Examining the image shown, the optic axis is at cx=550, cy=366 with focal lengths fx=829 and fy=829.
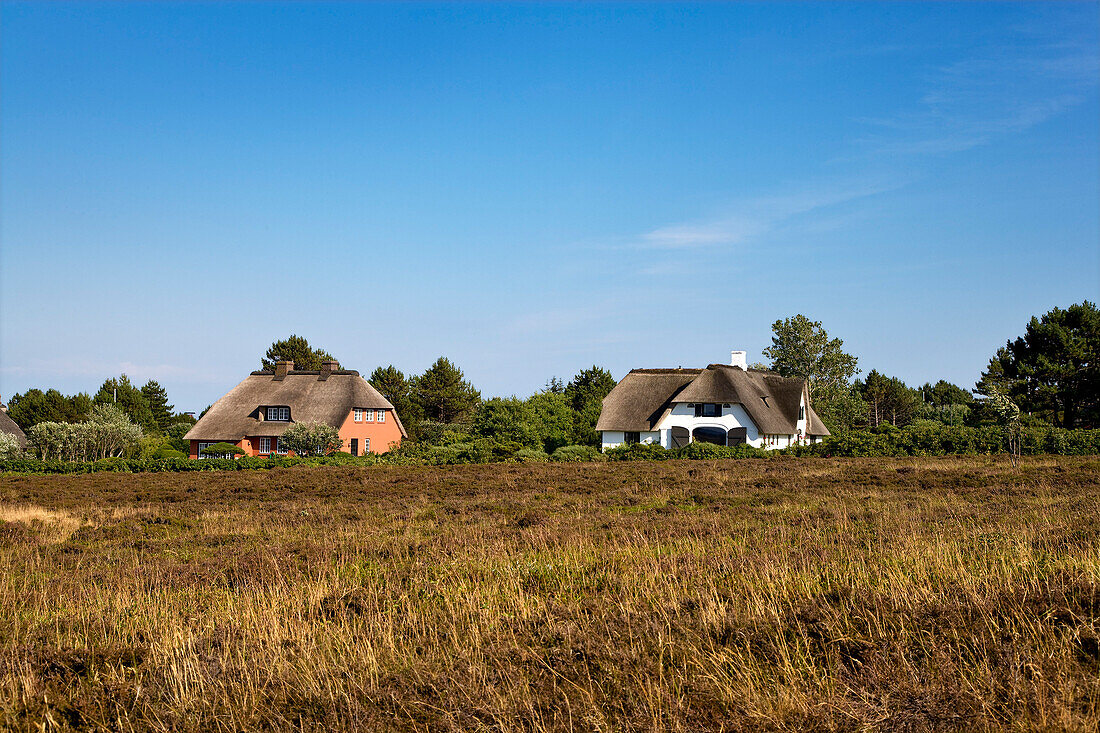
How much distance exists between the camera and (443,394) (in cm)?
8294

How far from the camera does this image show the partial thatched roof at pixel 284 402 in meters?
56.9

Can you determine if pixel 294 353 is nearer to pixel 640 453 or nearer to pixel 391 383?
pixel 391 383

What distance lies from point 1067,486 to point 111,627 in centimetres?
2347

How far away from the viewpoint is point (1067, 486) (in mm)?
22656

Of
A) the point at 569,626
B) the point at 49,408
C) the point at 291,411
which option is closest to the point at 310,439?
the point at 291,411

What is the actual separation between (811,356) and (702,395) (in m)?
34.9

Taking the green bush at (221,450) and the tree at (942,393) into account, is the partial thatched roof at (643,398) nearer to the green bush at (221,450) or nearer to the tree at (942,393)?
the green bush at (221,450)

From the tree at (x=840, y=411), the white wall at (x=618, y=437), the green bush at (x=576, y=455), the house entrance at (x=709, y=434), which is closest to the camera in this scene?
the green bush at (x=576, y=455)

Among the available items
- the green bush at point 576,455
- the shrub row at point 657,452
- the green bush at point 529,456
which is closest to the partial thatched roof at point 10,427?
the shrub row at point 657,452

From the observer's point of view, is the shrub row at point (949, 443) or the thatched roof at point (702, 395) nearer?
the shrub row at point (949, 443)

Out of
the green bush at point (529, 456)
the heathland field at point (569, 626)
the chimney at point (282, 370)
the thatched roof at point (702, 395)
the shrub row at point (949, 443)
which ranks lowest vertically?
the heathland field at point (569, 626)

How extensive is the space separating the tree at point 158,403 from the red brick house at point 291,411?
95.7 feet

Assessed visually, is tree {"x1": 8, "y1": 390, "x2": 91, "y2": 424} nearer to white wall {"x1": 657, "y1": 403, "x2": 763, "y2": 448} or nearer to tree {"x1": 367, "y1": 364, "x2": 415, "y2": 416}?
tree {"x1": 367, "y1": 364, "x2": 415, "y2": 416}

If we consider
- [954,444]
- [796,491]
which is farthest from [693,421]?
[796,491]
